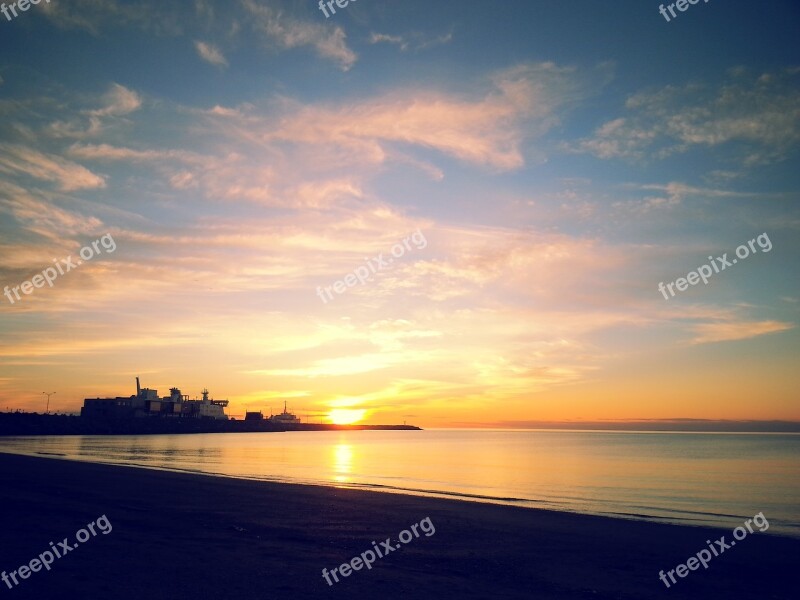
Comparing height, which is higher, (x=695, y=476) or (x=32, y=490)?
(x=32, y=490)

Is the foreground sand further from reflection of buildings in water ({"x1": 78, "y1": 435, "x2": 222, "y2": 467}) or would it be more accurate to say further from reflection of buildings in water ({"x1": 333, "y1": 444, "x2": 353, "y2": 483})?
reflection of buildings in water ({"x1": 78, "y1": 435, "x2": 222, "y2": 467})

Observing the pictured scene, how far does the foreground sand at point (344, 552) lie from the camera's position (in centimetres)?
1088

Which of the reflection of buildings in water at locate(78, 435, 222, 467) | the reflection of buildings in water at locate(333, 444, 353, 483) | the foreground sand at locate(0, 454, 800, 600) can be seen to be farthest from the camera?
the reflection of buildings in water at locate(78, 435, 222, 467)

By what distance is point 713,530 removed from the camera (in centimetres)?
2230

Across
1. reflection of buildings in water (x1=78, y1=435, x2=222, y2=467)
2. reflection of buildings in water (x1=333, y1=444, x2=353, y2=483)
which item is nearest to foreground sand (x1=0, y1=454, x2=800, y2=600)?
reflection of buildings in water (x1=333, y1=444, x2=353, y2=483)

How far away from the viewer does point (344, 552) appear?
1416cm

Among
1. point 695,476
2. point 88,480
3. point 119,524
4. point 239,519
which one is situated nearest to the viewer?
point 119,524

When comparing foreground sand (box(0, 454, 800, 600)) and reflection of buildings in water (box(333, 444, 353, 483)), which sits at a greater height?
foreground sand (box(0, 454, 800, 600))

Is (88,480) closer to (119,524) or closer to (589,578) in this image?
(119,524)

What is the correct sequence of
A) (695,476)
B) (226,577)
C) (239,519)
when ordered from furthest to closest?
1. (695,476)
2. (239,519)
3. (226,577)

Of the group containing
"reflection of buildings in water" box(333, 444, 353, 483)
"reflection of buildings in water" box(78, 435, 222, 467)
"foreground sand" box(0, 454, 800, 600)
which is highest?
"foreground sand" box(0, 454, 800, 600)

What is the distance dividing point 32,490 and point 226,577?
62.7ft

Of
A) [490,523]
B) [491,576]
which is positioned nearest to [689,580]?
[491,576]

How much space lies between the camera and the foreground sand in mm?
10883
